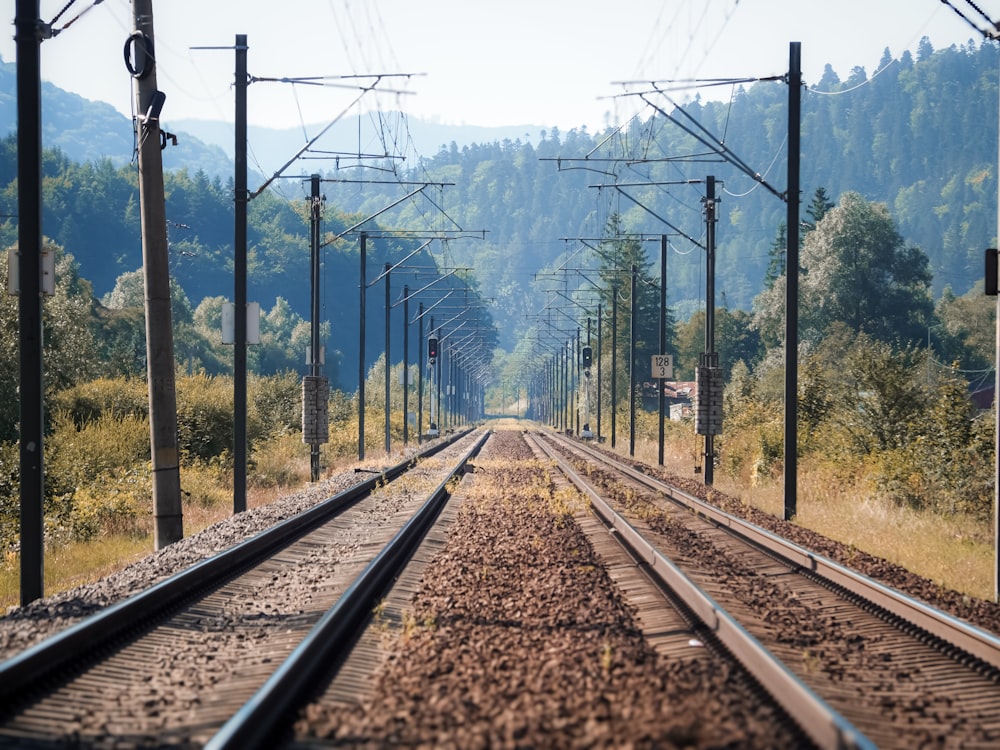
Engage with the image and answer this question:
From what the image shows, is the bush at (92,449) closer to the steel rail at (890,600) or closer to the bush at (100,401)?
the bush at (100,401)

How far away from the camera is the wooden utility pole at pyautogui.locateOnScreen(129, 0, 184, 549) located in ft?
49.2

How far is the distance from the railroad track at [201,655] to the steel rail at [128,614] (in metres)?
0.01

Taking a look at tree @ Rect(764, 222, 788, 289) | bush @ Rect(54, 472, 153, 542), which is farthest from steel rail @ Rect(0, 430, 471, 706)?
tree @ Rect(764, 222, 788, 289)

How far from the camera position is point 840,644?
350 inches

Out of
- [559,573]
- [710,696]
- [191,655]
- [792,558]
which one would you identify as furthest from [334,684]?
[792,558]

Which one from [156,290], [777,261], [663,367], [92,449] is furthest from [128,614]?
[777,261]

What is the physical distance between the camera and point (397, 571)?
1240cm

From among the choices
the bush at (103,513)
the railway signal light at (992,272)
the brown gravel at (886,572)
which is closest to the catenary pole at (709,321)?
the brown gravel at (886,572)

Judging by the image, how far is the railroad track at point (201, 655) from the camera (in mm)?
6262

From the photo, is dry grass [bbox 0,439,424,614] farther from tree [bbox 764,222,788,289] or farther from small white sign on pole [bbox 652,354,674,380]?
tree [bbox 764,222,788,289]

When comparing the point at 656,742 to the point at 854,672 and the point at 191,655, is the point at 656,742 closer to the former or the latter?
Result: the point at 854,672

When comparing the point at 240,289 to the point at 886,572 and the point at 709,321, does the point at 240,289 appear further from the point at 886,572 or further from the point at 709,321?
the point at 709,321

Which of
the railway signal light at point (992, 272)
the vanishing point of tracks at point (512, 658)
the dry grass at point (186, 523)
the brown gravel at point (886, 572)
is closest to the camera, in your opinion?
the vanishing point of tracks at point (512, 658)

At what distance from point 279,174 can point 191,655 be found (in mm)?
14778
